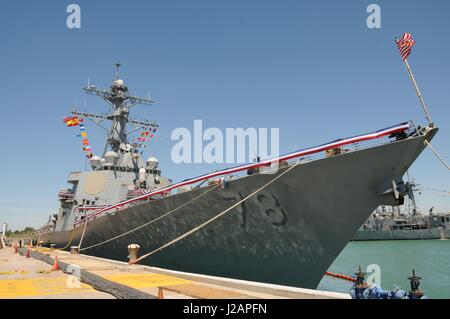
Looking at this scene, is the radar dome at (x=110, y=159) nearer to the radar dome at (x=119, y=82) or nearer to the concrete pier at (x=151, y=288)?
the radar dome at (x=119, y=82)

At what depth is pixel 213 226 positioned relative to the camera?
31.3 ft

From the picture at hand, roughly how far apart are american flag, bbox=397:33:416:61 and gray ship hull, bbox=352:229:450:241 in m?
63.6

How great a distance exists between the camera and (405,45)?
6852mm

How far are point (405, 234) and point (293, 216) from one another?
67793 millimetres

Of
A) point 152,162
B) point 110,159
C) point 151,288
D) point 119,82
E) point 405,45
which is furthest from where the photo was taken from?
point 119,82

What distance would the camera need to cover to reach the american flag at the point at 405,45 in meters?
6.80

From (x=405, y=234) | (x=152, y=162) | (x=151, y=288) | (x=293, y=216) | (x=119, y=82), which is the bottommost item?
(x=405, y=234)

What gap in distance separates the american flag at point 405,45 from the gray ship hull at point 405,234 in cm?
6364

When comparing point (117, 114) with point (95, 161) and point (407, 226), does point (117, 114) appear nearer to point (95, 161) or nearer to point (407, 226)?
point (95, 161)

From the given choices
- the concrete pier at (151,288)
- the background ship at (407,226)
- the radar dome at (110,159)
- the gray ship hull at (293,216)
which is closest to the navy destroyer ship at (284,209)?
the gray ship hull at (293,216)

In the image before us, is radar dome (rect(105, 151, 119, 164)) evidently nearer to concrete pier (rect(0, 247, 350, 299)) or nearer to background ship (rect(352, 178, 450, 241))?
concrete pier (rect(0, 247, 350, 299))

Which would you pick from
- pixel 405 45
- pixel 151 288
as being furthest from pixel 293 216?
pixel 405 45
